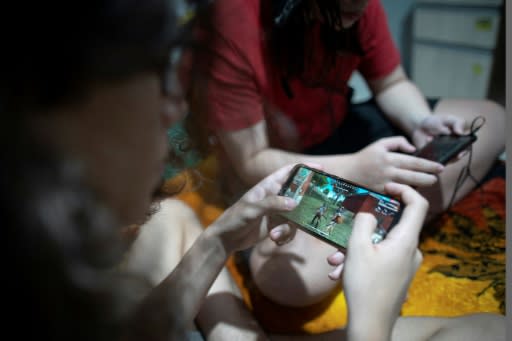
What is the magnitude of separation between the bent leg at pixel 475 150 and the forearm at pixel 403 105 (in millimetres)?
54

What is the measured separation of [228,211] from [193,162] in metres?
0.10

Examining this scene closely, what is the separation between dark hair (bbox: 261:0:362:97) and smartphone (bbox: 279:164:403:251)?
206 mm

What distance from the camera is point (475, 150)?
80 centimetres

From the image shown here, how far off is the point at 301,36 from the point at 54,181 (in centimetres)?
50

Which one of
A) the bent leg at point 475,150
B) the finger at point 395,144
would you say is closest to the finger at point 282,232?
the finger at point 395,144

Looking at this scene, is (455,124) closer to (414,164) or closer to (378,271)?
(414,164)

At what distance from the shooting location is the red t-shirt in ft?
1.67

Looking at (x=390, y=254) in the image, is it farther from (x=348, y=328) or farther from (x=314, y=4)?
(x=314, y=4)

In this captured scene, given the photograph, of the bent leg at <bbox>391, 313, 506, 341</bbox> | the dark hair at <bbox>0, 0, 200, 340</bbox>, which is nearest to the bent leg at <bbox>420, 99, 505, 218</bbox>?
the bent leg at <bbox>391, 313, 506, 341</bbox>

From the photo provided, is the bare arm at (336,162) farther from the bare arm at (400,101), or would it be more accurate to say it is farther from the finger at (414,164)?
the bare arm at (400,101)

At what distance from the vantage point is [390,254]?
1.38 feet

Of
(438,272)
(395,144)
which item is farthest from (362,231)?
(438,272)

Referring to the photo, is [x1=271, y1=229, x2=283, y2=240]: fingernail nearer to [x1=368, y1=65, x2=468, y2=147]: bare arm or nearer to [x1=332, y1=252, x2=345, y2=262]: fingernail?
[x1=332, y1=252, x2=345, y2=262]: fingernail

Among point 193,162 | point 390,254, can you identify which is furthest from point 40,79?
point 390,254
